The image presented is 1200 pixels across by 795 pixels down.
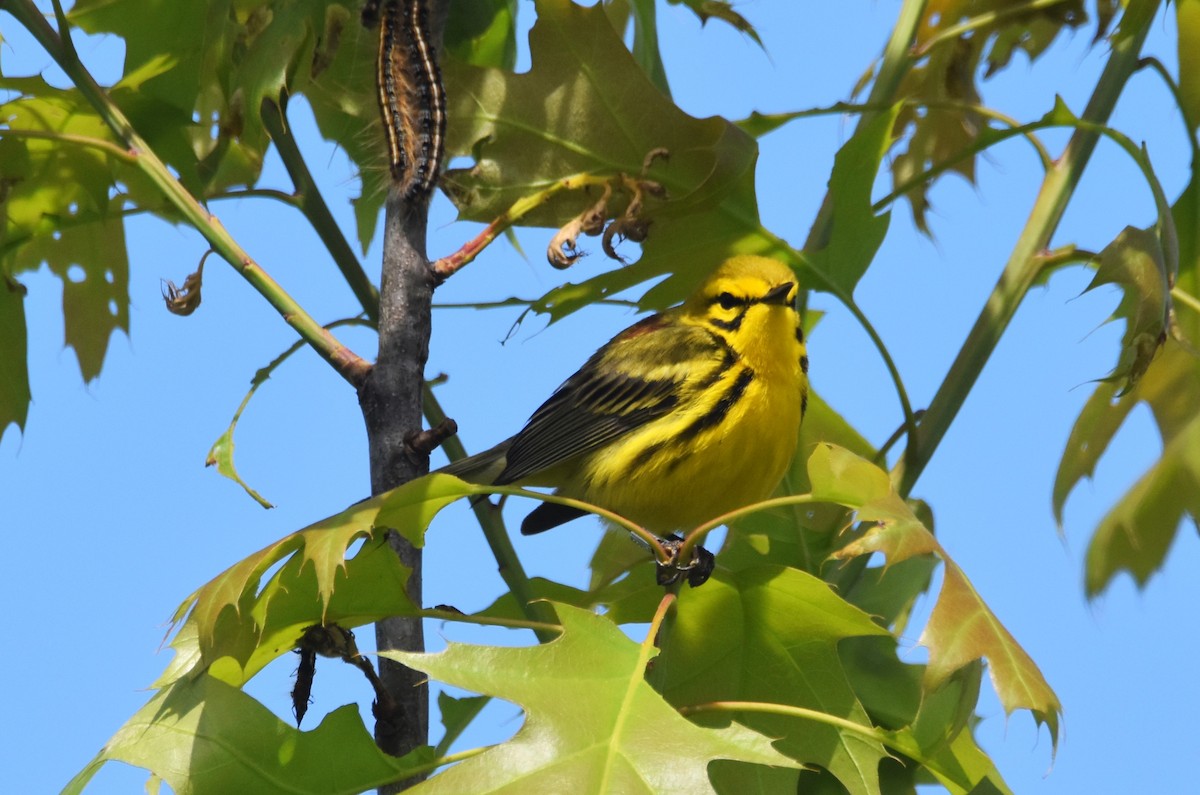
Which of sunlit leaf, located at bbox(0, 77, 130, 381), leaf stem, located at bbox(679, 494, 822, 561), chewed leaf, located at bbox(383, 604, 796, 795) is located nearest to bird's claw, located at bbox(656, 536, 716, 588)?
leaf stem, located at bbox(679, 494, 822, 561)

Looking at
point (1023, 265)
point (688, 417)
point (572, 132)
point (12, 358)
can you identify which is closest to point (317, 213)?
point (572, 132)

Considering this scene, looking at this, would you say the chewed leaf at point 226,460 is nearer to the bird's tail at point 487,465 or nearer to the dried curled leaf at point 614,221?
the dried curled leaf at point 614,221

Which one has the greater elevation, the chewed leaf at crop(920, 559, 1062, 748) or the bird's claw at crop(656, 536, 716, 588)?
the bird's claw at crop(656, 536, 716, 588)

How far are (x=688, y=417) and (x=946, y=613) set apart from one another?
49.9 inches

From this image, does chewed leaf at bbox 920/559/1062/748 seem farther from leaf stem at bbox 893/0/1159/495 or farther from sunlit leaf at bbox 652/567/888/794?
leaf stem at bbox 893/0/1159/495

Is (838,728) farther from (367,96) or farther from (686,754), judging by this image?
(367,96)

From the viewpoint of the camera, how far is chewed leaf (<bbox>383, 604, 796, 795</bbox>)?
1601 millimetres

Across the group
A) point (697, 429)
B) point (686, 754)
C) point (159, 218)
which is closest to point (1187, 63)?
point (697, 429)

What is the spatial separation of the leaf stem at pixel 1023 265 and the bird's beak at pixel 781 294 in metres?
0.49

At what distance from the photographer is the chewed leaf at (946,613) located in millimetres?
1661

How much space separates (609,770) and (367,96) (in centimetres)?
127

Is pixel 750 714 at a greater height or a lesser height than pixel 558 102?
lesser

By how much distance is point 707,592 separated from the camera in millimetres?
2057

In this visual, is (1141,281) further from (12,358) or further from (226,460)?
(12,358)
